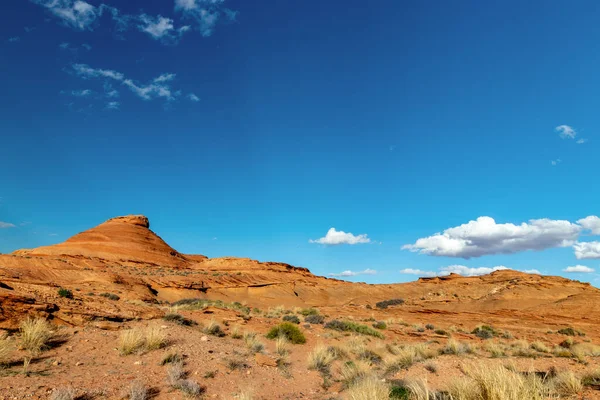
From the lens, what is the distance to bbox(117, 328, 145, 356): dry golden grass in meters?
9.28

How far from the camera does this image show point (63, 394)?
6121 mm

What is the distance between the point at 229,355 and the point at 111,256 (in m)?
57.8

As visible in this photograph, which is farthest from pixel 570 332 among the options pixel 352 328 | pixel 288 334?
pixel 288 334

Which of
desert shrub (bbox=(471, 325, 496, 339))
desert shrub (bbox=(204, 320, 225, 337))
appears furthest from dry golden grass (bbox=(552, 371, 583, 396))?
desert shrub (bbox=(471, 325, 496, 339))

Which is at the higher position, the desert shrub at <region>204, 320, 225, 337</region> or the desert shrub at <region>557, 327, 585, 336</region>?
the desert shrub at <region>204, 320, 225, 337</region>

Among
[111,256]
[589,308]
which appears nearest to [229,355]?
[589,308]

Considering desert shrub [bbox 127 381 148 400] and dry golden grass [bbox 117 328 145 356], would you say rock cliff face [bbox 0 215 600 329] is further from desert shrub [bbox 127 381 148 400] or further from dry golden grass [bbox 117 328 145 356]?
desert shrub [bbox 127 381 148 400]

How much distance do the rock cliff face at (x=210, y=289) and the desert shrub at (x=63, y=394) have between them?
4.32 metres

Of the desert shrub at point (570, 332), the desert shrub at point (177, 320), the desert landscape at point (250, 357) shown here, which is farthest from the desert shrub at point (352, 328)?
the desert shrub at point (570, 332)

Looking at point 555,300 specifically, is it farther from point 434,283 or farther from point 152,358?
point 152,358

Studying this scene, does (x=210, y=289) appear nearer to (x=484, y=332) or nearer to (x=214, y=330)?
(x=214, y=330)

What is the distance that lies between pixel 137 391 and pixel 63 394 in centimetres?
122

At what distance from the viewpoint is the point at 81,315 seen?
36.1ft

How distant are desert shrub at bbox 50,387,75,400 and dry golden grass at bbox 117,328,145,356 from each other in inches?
116
